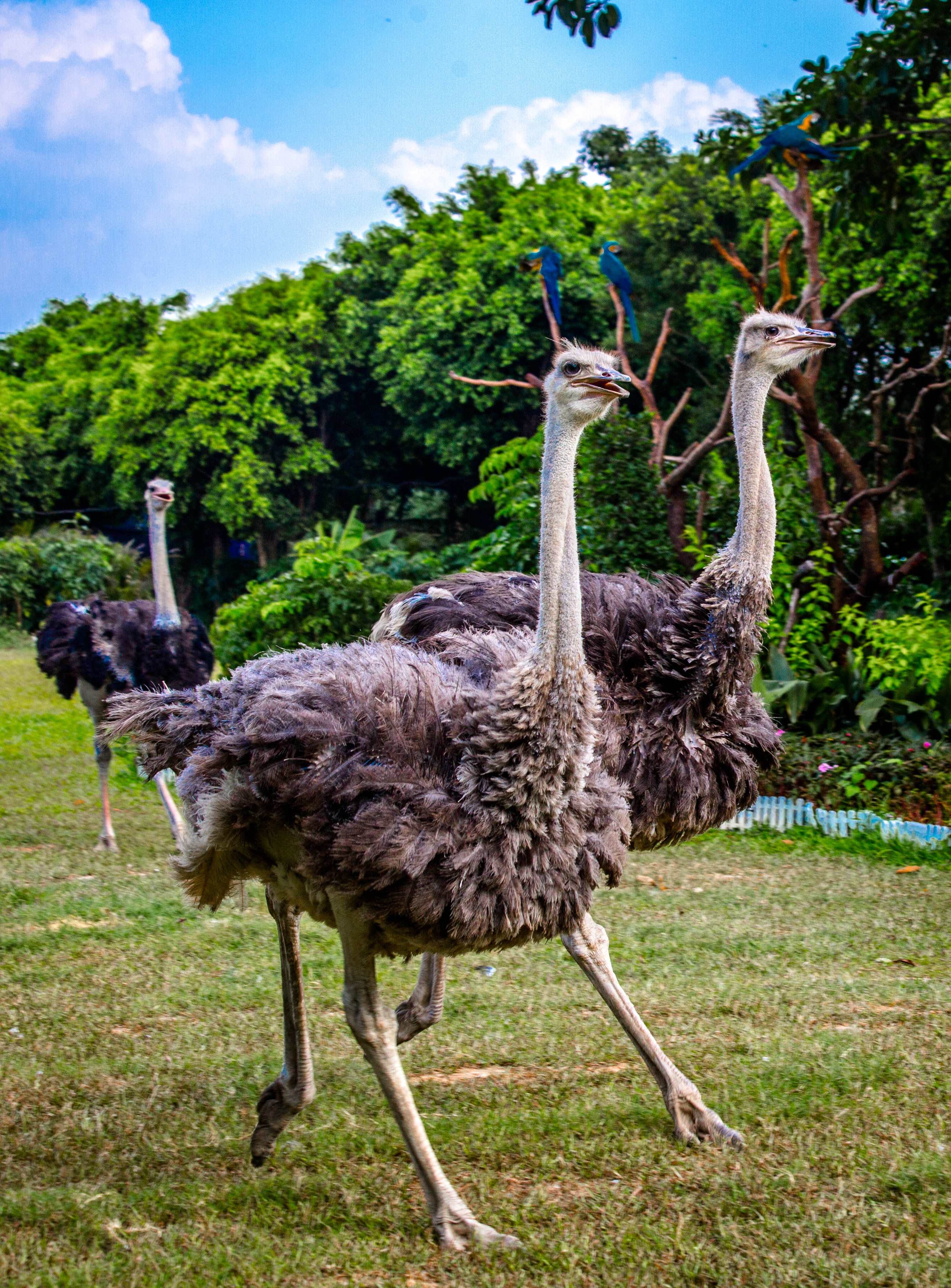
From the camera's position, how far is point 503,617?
456cm

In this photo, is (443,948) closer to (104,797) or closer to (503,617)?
(503,617)

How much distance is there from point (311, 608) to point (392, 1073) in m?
8.10

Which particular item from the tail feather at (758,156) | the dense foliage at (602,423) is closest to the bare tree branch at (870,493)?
the dense foliage at (602,423)

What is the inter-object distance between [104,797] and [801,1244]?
582 centimetres

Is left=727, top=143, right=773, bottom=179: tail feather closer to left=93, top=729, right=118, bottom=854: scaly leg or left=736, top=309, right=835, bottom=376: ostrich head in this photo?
left=736, top=309, right=835, bottom=376: ostrich head

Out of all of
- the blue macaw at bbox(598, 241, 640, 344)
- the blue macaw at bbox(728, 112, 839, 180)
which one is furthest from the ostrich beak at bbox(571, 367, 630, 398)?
the blue macaw at bbox(598, 241, 640, 344)

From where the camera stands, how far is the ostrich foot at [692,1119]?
3.71 meters

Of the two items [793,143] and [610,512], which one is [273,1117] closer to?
[793,143]

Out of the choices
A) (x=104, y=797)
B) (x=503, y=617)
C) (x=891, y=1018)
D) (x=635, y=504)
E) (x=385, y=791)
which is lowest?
(x=891, y=1018)

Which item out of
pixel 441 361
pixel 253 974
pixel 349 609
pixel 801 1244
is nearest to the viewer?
pixel 801 1244

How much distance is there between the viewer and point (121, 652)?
317 inches

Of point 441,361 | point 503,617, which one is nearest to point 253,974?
point 503,617

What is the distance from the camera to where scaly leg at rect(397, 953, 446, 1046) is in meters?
4.29

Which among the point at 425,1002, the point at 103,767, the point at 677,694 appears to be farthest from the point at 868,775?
the point at 103,767
